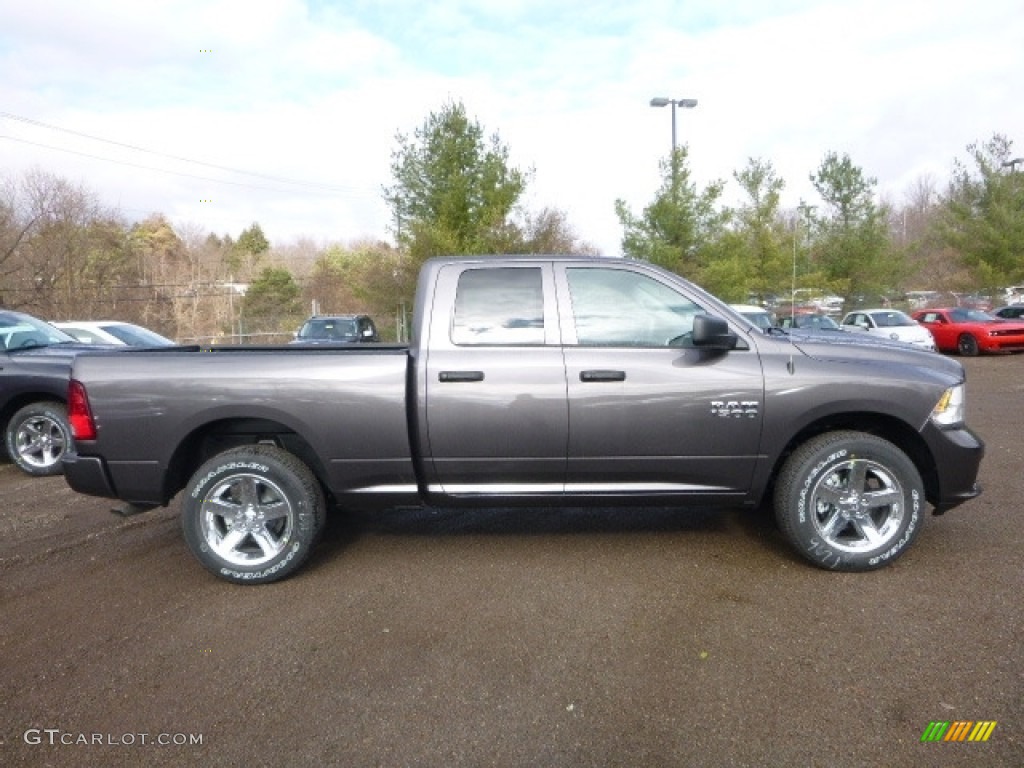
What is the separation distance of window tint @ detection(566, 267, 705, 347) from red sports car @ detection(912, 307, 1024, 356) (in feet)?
61.7

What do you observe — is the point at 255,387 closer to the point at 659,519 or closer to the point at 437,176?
the point at 659,519

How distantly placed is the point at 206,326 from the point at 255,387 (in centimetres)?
3260

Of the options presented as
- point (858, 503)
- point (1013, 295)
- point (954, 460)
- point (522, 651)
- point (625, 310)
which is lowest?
point (522, 651)

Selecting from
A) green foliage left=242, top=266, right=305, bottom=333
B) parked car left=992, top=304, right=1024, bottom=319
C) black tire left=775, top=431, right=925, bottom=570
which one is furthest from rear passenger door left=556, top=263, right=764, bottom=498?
green foliage left=242, top=266, right=305, bottom=333

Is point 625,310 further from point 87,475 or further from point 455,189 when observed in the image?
point 455,189

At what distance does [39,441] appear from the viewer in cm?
677

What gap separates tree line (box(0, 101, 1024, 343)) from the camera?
1920 centimetres

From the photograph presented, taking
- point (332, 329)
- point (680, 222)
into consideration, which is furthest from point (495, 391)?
point (680, 222)

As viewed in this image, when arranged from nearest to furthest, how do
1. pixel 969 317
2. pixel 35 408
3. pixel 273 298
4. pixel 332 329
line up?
pixel 35 408, pixel 332 329, pixel 969 317, pixel 273 298

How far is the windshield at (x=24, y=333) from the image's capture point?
7.27 metres

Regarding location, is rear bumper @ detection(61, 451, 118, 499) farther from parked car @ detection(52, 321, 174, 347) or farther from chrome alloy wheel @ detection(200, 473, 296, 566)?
parked car @ detection(52, 321, 174, 347)

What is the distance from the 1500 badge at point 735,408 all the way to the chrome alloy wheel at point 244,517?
2.48 metres

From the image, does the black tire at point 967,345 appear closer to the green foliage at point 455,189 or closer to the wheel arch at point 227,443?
the green foliage at point 455,189

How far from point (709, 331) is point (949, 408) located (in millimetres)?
1506
